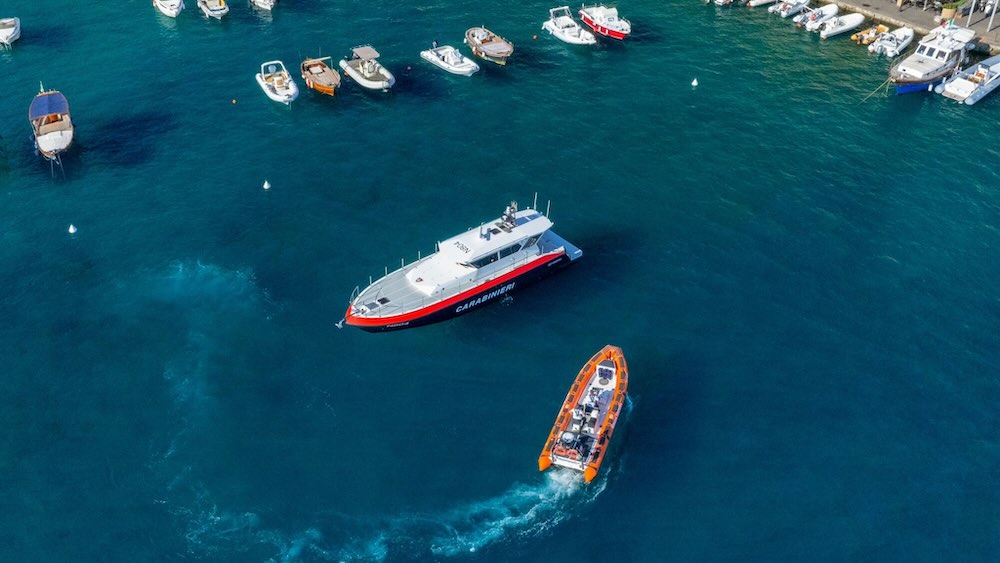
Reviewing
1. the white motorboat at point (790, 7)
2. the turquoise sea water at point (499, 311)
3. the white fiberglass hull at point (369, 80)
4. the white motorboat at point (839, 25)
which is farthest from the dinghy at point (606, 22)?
the white fiberglass hull at point (369, 80)

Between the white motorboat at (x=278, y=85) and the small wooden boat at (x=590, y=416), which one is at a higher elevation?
the white motorboat at (x=278, y=85)

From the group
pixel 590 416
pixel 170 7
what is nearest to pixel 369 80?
pixel 170 7

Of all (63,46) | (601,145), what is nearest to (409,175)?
(601,145)

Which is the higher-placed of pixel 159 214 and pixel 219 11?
pixel 219 11

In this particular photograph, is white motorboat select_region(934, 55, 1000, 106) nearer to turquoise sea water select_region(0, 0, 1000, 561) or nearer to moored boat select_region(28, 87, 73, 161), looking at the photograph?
turquoise sea water select_region(0, 0, 1000, 561)

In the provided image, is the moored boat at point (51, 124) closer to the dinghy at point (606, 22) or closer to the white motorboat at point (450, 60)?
the white motorboat at point (450, 60)

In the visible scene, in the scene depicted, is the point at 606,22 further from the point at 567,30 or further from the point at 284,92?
the point at 284,92

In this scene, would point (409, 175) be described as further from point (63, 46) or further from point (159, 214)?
point (63, 46)

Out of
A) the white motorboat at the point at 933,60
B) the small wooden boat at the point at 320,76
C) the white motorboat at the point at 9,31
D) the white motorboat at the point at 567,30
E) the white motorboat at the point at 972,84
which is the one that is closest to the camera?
the white motorboat at the point at 972,84
